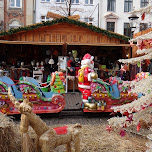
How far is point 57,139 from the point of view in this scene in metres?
3.30

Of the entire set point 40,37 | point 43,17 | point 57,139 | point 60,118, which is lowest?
point 60,118

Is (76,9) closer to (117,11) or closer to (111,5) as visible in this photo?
(111,5)

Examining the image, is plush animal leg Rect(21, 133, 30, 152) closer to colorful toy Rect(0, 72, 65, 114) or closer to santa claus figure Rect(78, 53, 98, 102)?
colorful toy Rect(0, 72, 65, 114)

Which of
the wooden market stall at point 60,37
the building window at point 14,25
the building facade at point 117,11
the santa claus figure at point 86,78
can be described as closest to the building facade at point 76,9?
the building facade at point 117,11

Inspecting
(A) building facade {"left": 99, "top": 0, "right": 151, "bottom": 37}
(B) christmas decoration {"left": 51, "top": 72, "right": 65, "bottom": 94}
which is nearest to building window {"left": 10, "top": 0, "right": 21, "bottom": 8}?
(A) building facade {"left": 99, "top": 0, "right": 151, "bottom": 37}

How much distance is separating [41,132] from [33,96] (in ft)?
10.1

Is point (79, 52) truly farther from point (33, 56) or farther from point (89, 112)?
point (89, 112)

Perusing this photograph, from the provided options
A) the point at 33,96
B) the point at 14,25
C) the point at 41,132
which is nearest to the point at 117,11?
the point at 14,25

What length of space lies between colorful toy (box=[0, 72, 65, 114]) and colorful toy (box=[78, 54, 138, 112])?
728 millimetres

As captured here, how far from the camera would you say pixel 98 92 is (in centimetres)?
654

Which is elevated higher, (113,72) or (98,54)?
(98,54)

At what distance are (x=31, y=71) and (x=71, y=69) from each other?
2.58m

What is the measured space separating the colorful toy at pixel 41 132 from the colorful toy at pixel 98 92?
3042mm

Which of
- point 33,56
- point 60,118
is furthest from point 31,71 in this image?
point 60,118
